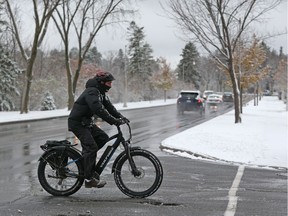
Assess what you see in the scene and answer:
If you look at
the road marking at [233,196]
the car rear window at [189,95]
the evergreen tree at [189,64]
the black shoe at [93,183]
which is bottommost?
the road marking at [233,196]

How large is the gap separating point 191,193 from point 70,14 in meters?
27.9

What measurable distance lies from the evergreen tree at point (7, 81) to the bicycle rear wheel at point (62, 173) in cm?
3083

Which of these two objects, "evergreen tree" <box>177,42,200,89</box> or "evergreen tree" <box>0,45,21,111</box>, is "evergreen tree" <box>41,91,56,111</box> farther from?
"evergreen tree" <box>177,42,200,89</box>

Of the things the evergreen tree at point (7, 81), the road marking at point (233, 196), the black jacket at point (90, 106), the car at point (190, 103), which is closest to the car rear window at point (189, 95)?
the car at point (190, 103)

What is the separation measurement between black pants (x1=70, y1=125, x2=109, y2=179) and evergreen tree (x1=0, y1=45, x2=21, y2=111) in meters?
31.2

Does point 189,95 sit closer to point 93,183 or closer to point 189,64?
point 93,183

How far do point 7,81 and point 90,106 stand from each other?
3183 cm

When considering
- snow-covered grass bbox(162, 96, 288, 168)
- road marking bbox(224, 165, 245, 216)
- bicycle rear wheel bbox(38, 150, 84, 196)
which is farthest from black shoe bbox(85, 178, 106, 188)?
snow-covered grass bbox(162, 96, 288, 168)

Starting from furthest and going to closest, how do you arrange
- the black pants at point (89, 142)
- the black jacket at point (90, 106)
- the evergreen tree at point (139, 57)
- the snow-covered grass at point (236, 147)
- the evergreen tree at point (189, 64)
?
the evergreen tree at point (189, 64)
the evergreen tree at point (139, 57)
the snow-covered grass at point (236, 147)
the black pants at point (89, 142)
the black jacket at point (90, 106)

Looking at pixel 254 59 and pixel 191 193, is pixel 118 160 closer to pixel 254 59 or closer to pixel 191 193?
pixel 191 193

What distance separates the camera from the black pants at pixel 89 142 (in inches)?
252

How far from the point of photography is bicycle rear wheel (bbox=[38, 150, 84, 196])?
657 centimetres

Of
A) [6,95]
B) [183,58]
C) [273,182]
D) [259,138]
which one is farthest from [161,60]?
[273,182]

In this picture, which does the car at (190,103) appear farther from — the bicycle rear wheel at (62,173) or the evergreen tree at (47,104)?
the bicycle rear wheel at (62,173)
